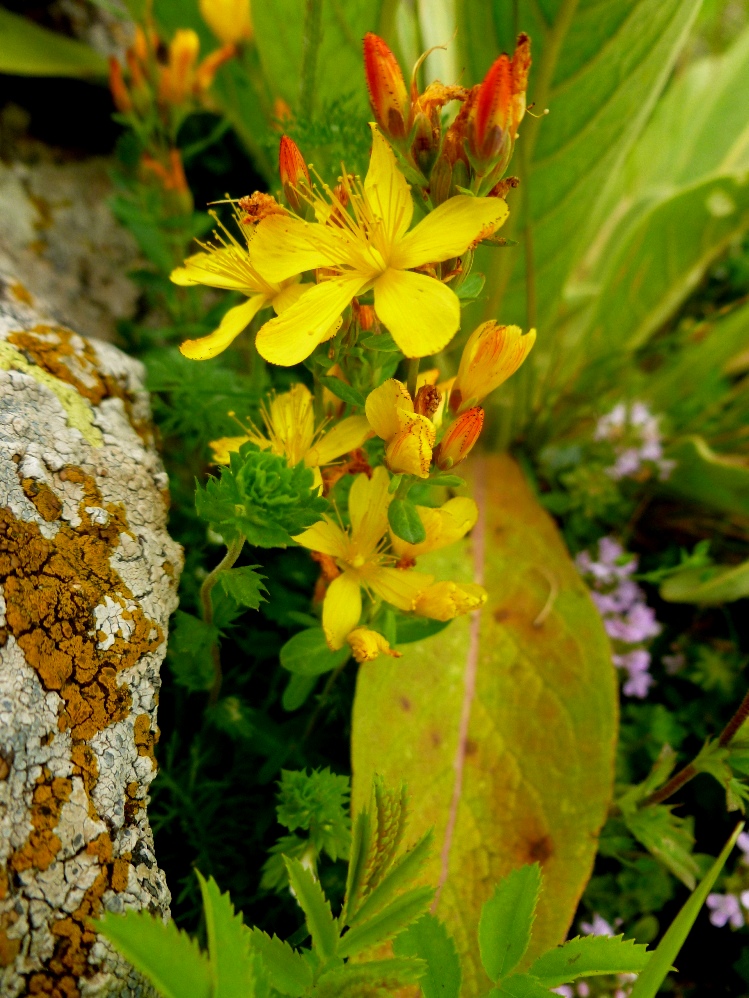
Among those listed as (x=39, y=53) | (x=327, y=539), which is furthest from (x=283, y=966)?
(x=39, y=53)

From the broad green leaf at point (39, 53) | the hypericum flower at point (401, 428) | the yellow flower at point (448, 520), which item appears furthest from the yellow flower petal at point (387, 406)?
the broad green leaf at point (39, 53)

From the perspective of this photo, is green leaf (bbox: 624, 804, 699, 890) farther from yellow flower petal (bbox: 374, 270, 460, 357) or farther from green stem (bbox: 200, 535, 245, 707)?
yellow flower petal (bbox: 374, 270, 460, 357)

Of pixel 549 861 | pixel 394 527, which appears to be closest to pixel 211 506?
pixel 394 527

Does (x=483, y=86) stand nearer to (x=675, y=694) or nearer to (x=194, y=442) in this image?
(x=194, y=442)

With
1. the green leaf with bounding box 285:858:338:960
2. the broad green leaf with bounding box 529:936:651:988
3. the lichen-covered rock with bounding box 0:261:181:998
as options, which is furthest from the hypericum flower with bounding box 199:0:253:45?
the broad green leaf with bounding box 529:936:651:988

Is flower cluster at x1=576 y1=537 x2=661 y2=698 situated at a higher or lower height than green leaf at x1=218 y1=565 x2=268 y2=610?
lower

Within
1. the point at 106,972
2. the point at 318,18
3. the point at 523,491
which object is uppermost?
the point at 318,18

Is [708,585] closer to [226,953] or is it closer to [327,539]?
[327,539]
